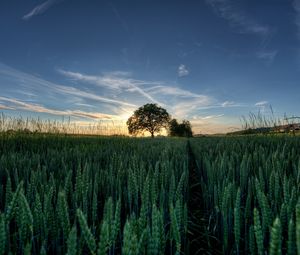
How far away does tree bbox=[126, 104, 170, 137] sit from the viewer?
70062mm

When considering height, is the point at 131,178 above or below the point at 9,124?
below

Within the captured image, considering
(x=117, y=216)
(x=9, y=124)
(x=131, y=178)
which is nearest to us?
(x=117, y=216)

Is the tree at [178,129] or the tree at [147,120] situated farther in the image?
the tree at [178,129]

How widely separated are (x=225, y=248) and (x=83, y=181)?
27.9 inches

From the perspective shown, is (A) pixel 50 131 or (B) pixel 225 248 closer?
(B) pixel 225 248

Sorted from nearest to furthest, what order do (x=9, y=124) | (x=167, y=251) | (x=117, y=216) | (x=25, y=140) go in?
(x=117, y=216), (x=167, y=251), (x=25, y=140), (x=9, y=124)

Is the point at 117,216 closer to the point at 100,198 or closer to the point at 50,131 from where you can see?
the point at 100,198

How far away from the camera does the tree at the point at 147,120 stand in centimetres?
7006

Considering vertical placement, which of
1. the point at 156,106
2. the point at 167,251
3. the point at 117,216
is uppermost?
the point at 156,106

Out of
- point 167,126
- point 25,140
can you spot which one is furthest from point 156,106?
point 25,140

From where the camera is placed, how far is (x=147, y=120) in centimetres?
7088

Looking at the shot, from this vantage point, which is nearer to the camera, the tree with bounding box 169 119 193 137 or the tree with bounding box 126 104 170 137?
the tree with bounding box 126 104 170 137

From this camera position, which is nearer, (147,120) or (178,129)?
(147,120)

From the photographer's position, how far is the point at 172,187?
1380 millimetres
